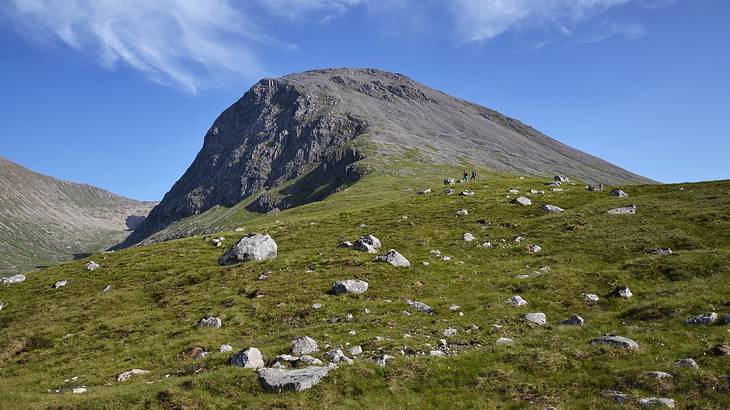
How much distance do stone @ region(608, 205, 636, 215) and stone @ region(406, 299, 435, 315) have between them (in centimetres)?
3011

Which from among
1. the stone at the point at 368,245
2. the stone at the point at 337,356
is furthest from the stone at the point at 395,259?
the stone at the point at 337,356

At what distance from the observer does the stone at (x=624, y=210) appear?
5081cm

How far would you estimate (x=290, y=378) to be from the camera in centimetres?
2136

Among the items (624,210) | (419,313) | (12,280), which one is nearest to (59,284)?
(12,280)

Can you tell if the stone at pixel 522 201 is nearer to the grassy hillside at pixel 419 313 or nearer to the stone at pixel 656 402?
the grassy hillside at pixel 419 313

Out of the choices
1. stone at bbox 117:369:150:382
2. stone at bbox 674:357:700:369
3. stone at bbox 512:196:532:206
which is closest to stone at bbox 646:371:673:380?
stone at bbox 674:357:700:369

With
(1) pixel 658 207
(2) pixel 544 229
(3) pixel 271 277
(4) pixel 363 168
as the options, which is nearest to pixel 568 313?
(2) pixel 544 229

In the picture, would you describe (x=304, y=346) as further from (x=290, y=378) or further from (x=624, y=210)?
(x=624, y=210)

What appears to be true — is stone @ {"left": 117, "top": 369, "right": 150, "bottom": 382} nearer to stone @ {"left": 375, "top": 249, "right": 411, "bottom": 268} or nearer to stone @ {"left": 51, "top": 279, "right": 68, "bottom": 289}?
stone @ {"left": 375, "top": 249, "right": 411, "bottom": 268}

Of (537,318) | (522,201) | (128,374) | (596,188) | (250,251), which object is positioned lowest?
(128,374)

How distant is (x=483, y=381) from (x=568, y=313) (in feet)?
38.5

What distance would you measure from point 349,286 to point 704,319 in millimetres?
22222

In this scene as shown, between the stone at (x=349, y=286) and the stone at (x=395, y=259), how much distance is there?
18.9 ft

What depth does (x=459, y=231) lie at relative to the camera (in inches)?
2056
